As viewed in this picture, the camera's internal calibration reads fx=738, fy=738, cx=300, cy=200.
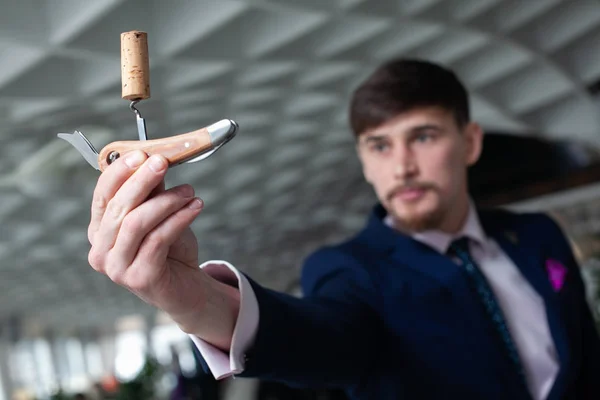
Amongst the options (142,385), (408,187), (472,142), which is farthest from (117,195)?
(142,385)

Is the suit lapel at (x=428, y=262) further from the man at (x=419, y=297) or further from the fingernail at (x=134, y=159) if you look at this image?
the fingernail at (x=134, y=159)

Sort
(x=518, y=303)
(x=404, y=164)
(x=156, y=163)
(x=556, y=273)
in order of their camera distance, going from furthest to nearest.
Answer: (x=556, y=273), (x=518, y=303), (x=404, y=164), (x=156, y=163)

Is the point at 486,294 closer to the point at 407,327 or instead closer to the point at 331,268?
the point at 407,327

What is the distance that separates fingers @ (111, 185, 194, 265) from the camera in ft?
3.78

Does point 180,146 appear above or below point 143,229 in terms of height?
above

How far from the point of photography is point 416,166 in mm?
2293

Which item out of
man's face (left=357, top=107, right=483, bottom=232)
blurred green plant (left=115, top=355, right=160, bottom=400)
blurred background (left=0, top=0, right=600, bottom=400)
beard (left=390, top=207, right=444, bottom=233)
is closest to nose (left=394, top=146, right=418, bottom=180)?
man's face (left=357, top=107, right=483, bottom=232)

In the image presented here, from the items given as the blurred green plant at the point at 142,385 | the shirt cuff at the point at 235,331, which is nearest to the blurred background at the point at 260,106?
the blurred green plant at the point at 142,385

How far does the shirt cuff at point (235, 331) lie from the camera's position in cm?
147

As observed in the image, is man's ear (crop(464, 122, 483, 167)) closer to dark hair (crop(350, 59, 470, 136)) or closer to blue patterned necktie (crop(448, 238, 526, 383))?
dark hair (crop(350, 59, 470, 136))

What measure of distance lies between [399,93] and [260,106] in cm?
1086

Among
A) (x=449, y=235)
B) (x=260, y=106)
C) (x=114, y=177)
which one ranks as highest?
(x=260, y=106)

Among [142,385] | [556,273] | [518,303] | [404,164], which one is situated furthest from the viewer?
[142,385]

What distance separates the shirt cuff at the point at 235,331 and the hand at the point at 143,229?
200 mm
